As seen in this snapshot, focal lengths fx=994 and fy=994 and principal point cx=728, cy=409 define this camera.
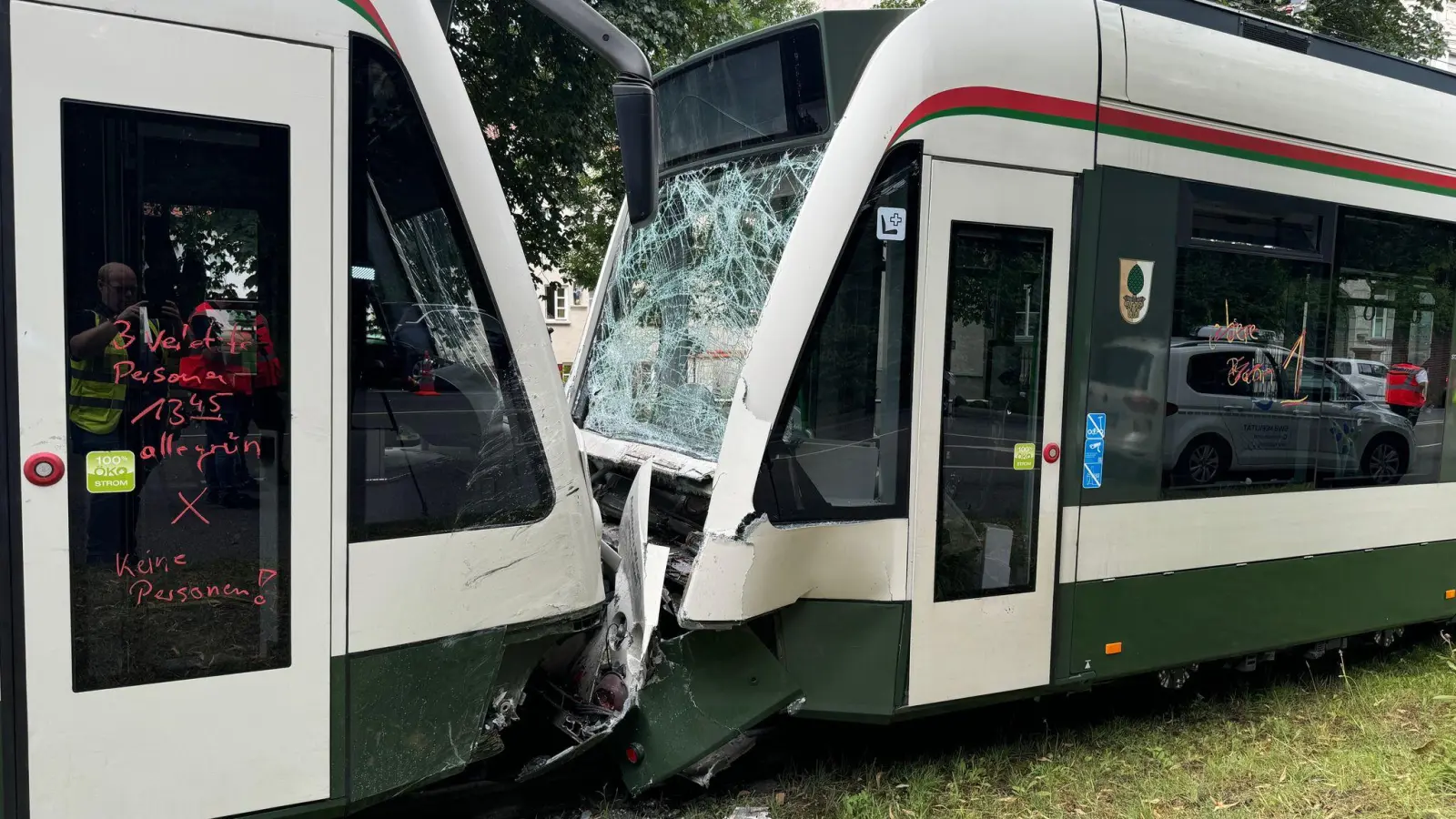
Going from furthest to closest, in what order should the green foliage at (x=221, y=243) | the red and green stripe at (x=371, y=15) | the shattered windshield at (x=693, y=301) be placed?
the shattered windshield at (x=693, y=301), the red and green stripe at (x=371, y=15), the green foliage at (x=221, y=243)

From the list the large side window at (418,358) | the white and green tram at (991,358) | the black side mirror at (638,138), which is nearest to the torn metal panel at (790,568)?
the white and green tram at (991,358)

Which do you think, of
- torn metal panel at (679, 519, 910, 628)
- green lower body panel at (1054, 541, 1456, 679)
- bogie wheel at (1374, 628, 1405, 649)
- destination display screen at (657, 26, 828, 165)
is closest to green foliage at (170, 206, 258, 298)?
torn metal panel at (679, 519, 910, 628)

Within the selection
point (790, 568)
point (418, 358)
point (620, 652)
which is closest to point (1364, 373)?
point (790, 568)

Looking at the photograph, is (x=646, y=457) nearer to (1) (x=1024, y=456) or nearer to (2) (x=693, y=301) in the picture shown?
(2) (x=693, y=301)

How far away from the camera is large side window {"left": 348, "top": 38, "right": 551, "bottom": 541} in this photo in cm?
287

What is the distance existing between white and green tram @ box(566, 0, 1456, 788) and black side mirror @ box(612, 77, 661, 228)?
678 mm

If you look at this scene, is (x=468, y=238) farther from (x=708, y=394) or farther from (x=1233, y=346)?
(x=1233, y=346)

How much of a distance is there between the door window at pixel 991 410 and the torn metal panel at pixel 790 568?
0.23 meters

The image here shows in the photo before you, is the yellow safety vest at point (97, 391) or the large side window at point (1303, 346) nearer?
the yellow safety vest at point (97, 391)

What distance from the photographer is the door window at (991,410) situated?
12.5 feet

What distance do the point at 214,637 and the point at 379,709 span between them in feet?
1.70

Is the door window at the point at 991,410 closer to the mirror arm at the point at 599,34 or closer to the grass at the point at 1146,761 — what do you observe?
the grass at the point at 1146,761

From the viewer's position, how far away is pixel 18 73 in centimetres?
245

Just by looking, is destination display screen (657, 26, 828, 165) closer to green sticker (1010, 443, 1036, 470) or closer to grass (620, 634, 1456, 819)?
green sticker (1010, 443, 1036, 470)
